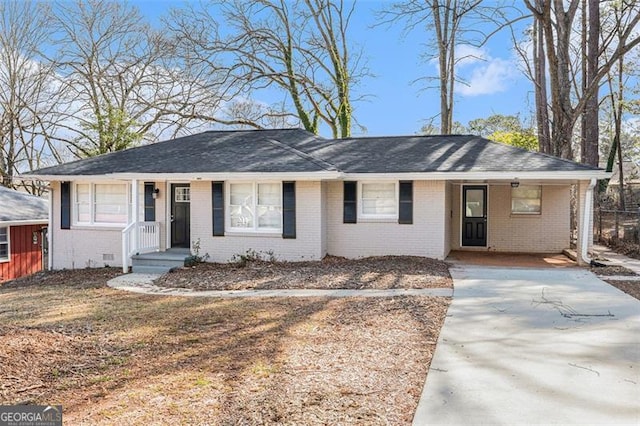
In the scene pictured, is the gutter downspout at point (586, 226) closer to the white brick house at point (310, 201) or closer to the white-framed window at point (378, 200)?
the white brick house at point (310, 201)

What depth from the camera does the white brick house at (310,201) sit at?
11.4 meters

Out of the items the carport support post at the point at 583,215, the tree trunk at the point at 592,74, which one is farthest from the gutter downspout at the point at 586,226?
the tree trunk at the point at 592,74

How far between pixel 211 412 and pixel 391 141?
12.4m

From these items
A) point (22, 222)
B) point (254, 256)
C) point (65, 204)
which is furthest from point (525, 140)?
point (22, 222)

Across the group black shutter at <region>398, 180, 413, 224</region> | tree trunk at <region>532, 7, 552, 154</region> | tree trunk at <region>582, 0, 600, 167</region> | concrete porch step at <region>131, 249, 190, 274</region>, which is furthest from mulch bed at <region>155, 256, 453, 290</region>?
tree trunk at <region>532, 7, 552, 154</region>

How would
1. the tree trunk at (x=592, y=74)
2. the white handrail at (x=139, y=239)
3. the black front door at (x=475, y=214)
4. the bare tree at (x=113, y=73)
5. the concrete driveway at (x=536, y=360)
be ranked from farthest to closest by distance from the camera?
the bare tree at (x=113, y=73) < the tree trunk at (x=592, y=74) < the black front door at (x=475, y=214) < the white handrail at (x=139, y=239) < the concrete driveway at (x=536, y=360)

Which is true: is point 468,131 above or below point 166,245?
above

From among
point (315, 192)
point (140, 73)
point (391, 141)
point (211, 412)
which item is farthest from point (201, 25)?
point (211, 412)

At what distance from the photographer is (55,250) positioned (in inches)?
524

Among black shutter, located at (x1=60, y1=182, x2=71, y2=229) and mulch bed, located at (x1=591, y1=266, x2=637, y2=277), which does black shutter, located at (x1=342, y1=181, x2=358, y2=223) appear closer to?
mulch bed, located at (x1=591, y1=266, x2=637, y2=277)

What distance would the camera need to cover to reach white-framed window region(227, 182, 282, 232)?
38.8ft

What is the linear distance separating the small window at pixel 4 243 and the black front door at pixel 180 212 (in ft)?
27.7

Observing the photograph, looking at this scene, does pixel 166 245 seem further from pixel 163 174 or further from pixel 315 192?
pixel 315 192

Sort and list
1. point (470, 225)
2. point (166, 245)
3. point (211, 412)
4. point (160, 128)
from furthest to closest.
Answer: point (160, 128) → point (470, 225) → point (166, 245) → point (211, 412)
